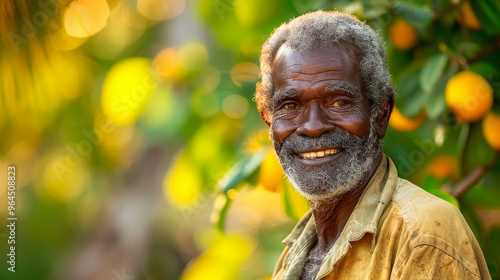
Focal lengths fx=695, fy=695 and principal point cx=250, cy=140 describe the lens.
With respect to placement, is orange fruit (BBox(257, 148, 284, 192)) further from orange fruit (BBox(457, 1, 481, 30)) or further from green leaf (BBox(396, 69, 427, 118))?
orange fruit (BBox(457, 1, 481, 30))

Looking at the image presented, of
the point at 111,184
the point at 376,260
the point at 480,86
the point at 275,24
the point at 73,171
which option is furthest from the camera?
the point at 73,171

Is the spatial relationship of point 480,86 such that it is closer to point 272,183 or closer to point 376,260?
point 272,183

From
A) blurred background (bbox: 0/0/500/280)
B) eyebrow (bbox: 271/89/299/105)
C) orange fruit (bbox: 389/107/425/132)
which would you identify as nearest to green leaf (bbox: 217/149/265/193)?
blurred background (bbox: 0/0/500/280)

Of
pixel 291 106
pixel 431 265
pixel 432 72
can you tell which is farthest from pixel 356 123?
pixel 432 72

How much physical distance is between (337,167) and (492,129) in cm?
95

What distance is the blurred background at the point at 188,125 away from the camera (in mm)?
2633

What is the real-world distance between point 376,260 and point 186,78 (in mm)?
1936

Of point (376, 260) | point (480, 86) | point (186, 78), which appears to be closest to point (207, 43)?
point (186, 78)

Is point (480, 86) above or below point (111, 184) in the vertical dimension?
above

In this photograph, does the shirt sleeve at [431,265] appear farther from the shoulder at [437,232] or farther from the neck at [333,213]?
the neck at [333,213]

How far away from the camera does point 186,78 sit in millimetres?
3387

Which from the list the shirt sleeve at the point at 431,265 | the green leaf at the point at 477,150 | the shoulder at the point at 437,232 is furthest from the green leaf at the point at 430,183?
the shirt sleeve at the point at 431,265

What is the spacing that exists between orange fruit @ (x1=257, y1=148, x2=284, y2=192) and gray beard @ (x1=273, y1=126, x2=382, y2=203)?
0.63m

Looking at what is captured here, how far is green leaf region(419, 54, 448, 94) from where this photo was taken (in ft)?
7.92
